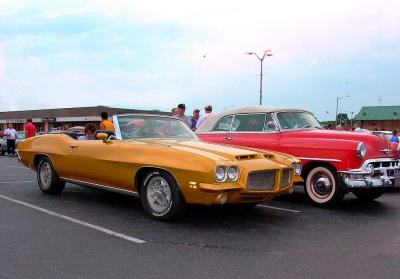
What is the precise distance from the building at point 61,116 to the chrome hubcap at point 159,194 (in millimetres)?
50332

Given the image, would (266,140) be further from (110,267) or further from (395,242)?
(110,267)

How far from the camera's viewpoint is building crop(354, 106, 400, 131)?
94.4 metres

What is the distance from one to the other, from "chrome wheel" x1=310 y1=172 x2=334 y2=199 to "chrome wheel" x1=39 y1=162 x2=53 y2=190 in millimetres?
4566

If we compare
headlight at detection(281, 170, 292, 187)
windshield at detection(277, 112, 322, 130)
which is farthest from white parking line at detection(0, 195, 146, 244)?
windshield at detection(277, 112, 322, 130)

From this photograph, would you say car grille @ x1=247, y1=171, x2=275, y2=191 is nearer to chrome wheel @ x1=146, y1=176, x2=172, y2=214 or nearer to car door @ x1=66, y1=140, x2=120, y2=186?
chrome wheel @ x1=146, y1=176, x2=172, y2=214

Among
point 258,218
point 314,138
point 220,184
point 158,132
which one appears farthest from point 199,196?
point 314,138

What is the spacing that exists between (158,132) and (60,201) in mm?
2025

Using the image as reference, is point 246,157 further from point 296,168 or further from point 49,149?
point 49,149

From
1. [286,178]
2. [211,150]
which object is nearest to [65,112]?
[211,150]

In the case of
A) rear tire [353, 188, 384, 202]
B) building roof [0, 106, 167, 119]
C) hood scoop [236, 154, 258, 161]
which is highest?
building roof [0, 106, 167, 119]

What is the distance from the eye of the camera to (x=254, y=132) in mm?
8500

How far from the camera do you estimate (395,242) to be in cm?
525

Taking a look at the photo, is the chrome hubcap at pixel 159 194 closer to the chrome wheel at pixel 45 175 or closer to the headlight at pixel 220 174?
Answer: the headlight at pixel 220 174

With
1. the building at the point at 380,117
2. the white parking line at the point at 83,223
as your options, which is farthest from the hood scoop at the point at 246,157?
the building at the point at 380,117
